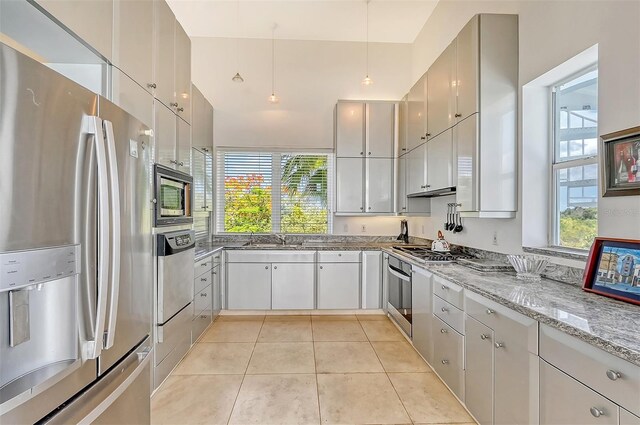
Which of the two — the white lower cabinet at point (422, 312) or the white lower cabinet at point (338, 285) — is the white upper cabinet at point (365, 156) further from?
the white lower cabinet at point (422, 312)

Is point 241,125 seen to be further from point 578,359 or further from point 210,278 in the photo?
point 578,359

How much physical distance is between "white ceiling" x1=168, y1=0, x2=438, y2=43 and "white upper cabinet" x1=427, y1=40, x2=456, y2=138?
1.21 meters

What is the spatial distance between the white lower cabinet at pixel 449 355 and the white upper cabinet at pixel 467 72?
1.67 m

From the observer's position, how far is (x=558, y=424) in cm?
122

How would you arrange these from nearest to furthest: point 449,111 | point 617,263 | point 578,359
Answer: point 578,359 → point 617,263 → point 449,111

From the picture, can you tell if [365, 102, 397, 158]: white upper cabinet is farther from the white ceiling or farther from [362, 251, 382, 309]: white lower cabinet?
[362, 251, 382, 309]: white lower cabinet

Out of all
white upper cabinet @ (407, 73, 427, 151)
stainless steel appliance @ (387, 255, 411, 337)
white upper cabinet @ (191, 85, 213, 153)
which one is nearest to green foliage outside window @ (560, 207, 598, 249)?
stainless steel appliance @ (387, 255, 411, 337)

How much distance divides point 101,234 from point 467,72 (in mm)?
2642

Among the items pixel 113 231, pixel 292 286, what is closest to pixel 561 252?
pixel 113 231

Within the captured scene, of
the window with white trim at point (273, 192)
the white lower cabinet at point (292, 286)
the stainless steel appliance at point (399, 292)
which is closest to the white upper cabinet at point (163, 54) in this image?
the window with white trim at point (273, 192)

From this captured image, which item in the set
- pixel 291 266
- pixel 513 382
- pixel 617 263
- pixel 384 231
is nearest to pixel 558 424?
pixel 513 382

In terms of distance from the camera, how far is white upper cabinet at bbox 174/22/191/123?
256cm

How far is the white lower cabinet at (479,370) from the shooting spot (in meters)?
1.71

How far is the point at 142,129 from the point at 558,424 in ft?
7.45
